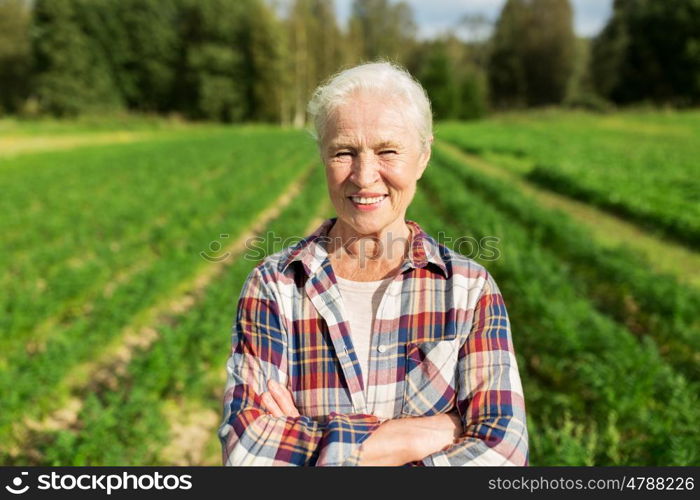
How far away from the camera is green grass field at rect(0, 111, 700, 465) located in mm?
3596

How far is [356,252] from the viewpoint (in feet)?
4.86

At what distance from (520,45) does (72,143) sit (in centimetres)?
4186

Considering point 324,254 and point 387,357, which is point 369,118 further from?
point 387,357

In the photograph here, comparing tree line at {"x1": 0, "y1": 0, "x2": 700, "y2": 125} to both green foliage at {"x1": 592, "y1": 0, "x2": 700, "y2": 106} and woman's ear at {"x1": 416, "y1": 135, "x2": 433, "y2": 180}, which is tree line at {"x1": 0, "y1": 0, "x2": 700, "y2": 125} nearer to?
green foliage at {"x1": 592, "y1": 0, "x2": 700, "y2": 106}

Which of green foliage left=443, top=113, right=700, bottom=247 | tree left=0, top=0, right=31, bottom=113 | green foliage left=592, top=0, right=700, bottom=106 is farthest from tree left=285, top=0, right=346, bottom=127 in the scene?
green foliage left=592, top=0, right=700, bottom=106

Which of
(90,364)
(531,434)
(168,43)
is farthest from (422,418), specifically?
(168,43)

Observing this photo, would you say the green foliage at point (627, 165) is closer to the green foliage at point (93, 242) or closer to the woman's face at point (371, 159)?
the green foliage at point (93, 242)

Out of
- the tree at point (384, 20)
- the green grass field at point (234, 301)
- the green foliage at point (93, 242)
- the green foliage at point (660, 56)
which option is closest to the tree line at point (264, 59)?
the green foliage at point (660, 56)

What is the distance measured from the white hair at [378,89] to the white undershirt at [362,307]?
40cm

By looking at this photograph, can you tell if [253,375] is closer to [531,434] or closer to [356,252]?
[356,252]

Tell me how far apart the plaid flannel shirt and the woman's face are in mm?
154

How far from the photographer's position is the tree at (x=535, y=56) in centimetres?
5234

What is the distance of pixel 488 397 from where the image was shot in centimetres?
132
